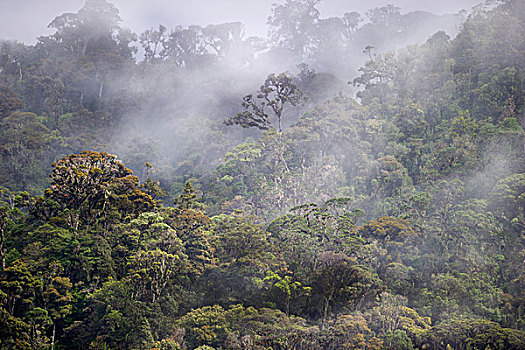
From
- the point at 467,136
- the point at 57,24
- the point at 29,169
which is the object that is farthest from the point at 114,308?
the point at 57,24

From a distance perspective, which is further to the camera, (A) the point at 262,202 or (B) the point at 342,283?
(A) the point at 262,202

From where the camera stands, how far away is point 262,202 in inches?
1260

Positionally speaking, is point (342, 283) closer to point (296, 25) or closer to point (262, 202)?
point (262, 202)

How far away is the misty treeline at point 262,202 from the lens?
61.4 feet

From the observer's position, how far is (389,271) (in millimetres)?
23703

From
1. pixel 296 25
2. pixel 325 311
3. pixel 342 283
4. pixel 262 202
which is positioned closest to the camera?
pixel 325 311

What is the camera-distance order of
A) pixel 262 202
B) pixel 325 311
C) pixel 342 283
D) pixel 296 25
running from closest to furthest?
pixel 325 311 → pixel 342 283 → pixel 262 202 → pixel 296 25

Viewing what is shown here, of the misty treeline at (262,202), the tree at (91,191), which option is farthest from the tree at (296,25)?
the tree at (91,191)

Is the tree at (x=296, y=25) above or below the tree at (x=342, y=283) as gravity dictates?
above

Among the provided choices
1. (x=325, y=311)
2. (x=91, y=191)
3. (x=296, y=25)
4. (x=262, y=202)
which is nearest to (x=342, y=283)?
(x=325, y=311)

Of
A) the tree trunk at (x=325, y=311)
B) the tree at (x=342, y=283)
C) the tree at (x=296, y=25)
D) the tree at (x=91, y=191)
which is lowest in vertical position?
the tree trunk at (x=325, y=311)

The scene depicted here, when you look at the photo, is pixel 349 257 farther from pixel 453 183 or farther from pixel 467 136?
pixel 467 136

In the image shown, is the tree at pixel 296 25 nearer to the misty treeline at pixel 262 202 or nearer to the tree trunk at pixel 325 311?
the misty treeline at pixel 262 202

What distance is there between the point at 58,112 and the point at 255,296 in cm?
2987
